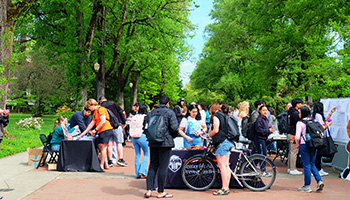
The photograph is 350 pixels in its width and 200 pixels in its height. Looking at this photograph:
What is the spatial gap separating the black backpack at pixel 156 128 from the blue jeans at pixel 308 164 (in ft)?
10.5

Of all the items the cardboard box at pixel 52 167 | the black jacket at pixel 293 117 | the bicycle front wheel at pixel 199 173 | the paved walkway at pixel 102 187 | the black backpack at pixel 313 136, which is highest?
the black jacket at pixel 293 117

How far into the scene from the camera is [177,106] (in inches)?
614

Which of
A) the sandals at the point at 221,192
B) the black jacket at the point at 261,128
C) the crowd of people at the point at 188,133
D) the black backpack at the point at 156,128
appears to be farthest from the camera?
the black jacket at the point at 261,128

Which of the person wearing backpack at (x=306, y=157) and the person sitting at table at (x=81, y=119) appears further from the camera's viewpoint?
the person sitting at table at (x=81, y=119)

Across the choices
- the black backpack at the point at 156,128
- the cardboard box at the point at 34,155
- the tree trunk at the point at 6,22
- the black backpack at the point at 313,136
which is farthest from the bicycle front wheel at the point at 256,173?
the tree trunk at the point at 6,22

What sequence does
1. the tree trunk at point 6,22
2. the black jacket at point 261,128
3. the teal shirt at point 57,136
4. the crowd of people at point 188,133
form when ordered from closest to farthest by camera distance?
the crowd of people at point 188,133 < the black jacket at point 261,128 < the teal shirt at point 57,136 < the tree trunk at point 6,22

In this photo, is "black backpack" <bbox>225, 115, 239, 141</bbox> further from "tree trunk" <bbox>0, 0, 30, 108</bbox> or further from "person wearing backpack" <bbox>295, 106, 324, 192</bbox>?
"tree trunk" <bbox>0, 0, 30, 108</bbox>

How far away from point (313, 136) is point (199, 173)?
260cm

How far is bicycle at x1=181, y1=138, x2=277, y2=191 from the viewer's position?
862 centimetres

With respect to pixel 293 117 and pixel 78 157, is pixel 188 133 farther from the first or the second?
pixel 78 157

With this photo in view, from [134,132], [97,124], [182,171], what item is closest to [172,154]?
[182,171]

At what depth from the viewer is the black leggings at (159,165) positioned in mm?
7848

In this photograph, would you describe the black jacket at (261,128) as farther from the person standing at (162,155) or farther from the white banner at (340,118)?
the person standing at (162,155)

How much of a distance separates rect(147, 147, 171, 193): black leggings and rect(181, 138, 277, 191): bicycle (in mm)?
819
